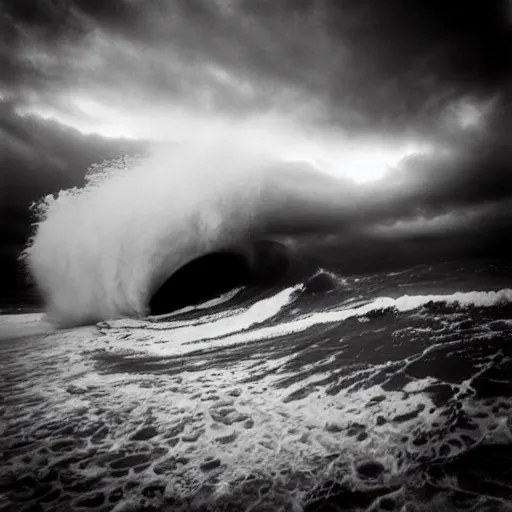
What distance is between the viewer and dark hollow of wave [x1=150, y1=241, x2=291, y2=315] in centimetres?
1494

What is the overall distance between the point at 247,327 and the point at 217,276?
24.8 feet

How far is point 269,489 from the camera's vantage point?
2674 mm

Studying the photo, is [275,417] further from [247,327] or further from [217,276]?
[217,276]

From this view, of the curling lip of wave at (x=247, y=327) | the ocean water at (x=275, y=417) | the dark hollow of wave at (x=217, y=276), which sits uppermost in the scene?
the dark hollow of wave at (x=217, y=276)

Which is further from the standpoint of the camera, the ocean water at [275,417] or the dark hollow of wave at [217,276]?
the dark hollow of wave at [217,276]

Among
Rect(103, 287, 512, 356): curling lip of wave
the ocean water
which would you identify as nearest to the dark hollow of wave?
Rect(103, 287, 512, 356): curling lip of wave

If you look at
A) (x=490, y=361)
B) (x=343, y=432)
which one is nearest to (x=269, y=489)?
(x=343, y=432)

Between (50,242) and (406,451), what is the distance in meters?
17.6

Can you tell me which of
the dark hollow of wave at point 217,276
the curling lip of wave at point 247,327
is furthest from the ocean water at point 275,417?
the dark hollow of wave at point 217,276

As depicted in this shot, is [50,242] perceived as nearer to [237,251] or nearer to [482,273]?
[237,251]

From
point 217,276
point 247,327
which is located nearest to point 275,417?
point 247,327

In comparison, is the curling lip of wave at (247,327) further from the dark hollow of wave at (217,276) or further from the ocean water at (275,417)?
the dark hollow of wave at (217,276)

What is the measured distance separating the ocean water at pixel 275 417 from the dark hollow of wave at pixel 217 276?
19.8 feet

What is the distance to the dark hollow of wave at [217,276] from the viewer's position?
1494cm
